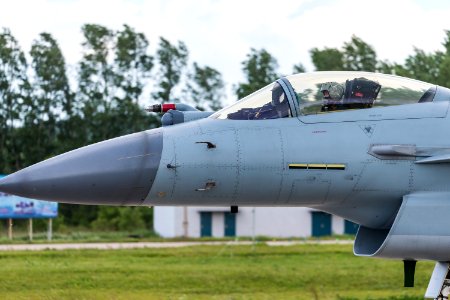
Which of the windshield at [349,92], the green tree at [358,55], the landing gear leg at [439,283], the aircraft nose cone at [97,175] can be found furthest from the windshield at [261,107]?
the green tree at [358,55]

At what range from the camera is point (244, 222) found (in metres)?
55.2

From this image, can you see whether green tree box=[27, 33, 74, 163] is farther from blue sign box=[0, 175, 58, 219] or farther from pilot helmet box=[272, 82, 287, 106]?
pilot helmet box=[272, 82, 287, 106]

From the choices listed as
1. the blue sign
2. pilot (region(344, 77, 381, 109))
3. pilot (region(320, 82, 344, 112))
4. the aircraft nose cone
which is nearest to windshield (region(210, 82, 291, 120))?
pilot (region(320, 82, 344, 112))

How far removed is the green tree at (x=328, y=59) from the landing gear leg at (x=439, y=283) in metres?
64.1

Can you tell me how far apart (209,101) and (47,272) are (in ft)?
164

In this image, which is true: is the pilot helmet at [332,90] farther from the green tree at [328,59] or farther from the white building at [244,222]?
the green tree at [328,59]

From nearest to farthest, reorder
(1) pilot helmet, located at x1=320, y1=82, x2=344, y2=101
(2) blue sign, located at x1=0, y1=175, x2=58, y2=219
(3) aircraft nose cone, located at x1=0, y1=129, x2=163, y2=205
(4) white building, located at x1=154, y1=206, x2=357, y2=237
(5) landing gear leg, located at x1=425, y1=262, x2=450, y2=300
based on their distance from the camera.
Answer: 1. (3) aircraft nose cone, located at x1=0, y1=129, x2=163, y2=205
2. (1) pilot helmet, located at x1=320, y1=82, x2=344, y2=101
3. (5) landing gear leg, located at x1=425, y1=262, x2=450, y2=300
4. (2) blue sign, located at x1=0, y1=175, x2=58, y2=219
5. (4) white building, located at x1=154, y1=206, x2=357, y2=237

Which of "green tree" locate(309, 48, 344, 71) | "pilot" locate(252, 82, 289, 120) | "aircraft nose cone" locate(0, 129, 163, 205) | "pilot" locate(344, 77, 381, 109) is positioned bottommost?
"aircraft nose cone" locate(0, 129, 163, 205)

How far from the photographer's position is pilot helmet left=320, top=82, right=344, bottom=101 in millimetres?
10445

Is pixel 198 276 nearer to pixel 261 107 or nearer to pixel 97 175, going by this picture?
pixel 261 107

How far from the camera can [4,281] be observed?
760 inches

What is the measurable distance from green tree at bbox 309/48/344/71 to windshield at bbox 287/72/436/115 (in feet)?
210

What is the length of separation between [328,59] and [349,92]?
65785mm

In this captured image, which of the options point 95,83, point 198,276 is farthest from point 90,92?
point 198,276
